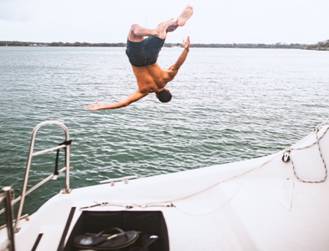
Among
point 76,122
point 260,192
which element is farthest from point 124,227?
point 76,122

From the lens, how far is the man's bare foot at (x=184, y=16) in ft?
6.43

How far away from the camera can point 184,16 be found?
1962mm

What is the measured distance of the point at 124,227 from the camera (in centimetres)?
368

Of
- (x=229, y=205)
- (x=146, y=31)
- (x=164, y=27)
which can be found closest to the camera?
(x=146, y=31)

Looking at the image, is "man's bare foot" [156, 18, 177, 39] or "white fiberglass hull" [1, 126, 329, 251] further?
"white fiberglass hull" [1, 126, 329, 251]

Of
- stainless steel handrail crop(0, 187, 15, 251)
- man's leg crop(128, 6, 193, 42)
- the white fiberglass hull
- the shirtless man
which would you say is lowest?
the white fiberglass hull

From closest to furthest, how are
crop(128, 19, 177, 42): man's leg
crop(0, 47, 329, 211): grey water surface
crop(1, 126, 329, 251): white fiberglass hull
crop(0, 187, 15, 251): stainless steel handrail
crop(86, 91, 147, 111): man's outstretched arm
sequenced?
1. crop(128, 19, 177, 42): man's leg
2. crop(86, 91, 147, 111): man's outstretched arm
3. crop(0, 187, 15, 251): stainless steel handrail
4. crop(1, 126, 329, 251): white fiberglass hull
5. crop(0, 47, 329, 211): grey water surface

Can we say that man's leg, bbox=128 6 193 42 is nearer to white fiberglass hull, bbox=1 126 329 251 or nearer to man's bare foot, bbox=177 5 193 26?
man's bare foot, bbox=177 5 193 26

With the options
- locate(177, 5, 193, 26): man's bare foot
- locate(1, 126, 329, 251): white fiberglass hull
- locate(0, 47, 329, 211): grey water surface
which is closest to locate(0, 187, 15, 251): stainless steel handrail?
locate(1, 126, 329, 251): white fiberglass hull

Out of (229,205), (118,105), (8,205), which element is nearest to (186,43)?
(118,105)

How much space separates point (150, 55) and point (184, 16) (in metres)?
0.30

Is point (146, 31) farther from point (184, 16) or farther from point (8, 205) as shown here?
point (8, 205)

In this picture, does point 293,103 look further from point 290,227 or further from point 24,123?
point 290,227

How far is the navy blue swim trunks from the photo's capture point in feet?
6.28
